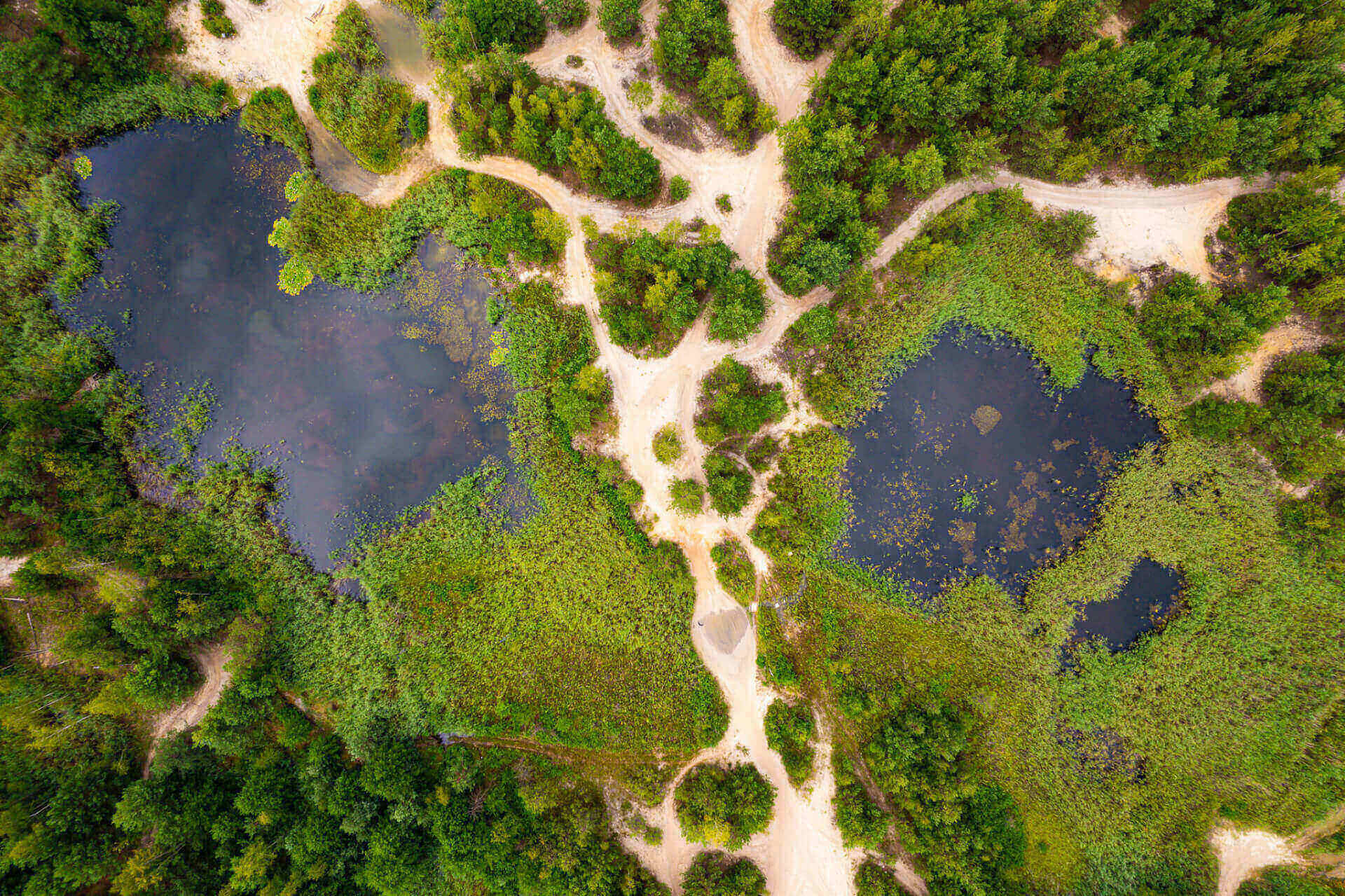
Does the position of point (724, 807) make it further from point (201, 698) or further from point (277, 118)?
point (277, 118)

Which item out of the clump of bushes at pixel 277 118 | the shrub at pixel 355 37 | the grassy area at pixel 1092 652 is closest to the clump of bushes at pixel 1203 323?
the grassy area at pixel 1092 652

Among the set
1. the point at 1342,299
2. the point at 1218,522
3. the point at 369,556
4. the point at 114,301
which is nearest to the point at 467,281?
the point at 369,556

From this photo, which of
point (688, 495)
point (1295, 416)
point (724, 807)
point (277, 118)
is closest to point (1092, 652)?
point (1295, 416)

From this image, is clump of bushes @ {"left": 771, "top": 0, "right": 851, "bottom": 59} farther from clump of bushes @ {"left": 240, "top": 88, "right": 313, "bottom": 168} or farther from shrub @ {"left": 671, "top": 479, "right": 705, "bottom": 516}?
clump of bushes @ {"left": 240, "top": 88, "right": 313, "bottom": 168}

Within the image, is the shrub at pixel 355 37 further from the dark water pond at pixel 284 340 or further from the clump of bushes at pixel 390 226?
the clump of bushes at pixel 390 226

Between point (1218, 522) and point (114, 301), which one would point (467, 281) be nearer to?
point (114, 301)

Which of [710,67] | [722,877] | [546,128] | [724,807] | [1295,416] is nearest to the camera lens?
[1295,416]
